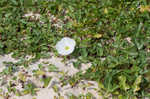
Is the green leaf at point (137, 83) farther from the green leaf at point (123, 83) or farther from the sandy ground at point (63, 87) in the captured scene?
the sandy ground at point (63, 87)

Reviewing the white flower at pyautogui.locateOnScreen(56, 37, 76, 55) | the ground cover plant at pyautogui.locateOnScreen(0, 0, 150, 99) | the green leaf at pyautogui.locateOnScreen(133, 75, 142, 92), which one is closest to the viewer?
the green leaf at pyautogui.locateOnScreen(133, 75, 142, 92)

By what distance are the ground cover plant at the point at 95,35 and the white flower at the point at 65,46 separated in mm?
72

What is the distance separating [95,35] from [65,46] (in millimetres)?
335

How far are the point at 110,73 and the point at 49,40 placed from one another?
0.76 m

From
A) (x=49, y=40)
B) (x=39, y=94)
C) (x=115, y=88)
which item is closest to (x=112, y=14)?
(x=49, y=40)

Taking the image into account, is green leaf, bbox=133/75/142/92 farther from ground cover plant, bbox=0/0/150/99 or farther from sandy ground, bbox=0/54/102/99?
sandy ground, bbox=0/54/102/99

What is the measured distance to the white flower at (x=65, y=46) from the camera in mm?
3018

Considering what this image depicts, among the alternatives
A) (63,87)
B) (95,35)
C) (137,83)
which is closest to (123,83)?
(137,83)

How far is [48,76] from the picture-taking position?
2955 mm

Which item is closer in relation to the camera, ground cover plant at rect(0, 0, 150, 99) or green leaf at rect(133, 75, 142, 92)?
green leaf at rect(133, 75, 142, 92)

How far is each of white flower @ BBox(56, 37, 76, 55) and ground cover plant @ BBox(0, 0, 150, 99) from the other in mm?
72

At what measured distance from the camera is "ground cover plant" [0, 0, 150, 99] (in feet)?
9.01

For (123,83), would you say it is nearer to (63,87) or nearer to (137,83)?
(137,83)

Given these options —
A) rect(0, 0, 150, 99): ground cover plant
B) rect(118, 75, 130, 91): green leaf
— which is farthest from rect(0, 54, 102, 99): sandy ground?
rect(118, 75, 130, 91): green leaf
